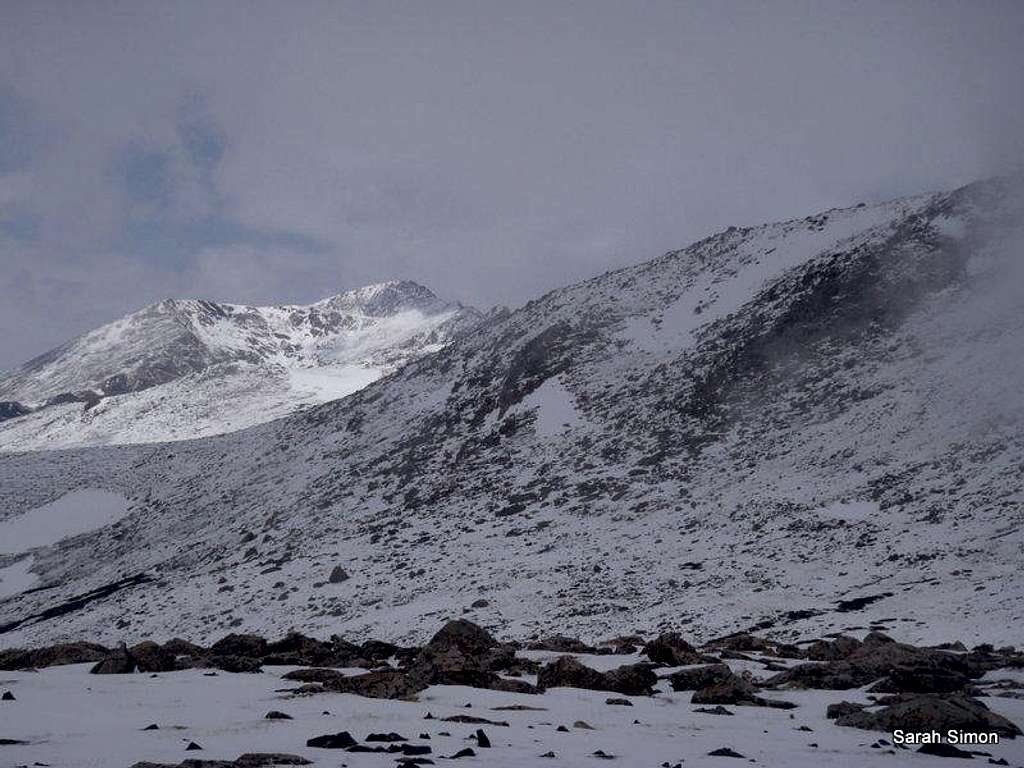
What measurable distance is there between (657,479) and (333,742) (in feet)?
126

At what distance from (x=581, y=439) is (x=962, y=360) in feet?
80.6

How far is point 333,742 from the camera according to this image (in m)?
10.7

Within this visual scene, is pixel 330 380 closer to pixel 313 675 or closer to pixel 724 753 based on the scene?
pixel 313 675

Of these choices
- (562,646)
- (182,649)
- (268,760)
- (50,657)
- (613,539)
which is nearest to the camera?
(268,760)

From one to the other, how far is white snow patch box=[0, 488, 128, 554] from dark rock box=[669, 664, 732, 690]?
68.9 metres

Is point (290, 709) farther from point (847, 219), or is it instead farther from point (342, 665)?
point (847, 219)

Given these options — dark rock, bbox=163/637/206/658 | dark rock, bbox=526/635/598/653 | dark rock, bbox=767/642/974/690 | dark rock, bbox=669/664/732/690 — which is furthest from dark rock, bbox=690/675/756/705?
dark rock, bbox=163/637/206/658

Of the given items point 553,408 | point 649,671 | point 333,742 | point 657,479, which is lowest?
point 649,671

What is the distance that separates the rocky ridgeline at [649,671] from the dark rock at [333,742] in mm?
17

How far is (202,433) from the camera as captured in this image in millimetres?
132250

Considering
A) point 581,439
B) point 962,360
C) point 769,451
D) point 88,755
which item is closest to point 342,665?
point 88,755

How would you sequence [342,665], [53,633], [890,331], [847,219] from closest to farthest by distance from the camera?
[342,665] < [53,633] < [890,331] < [847,219]

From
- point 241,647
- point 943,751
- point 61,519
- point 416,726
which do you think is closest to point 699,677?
point 943,751

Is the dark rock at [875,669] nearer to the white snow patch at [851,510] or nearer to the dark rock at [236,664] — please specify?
the dark rock at [236,664]
